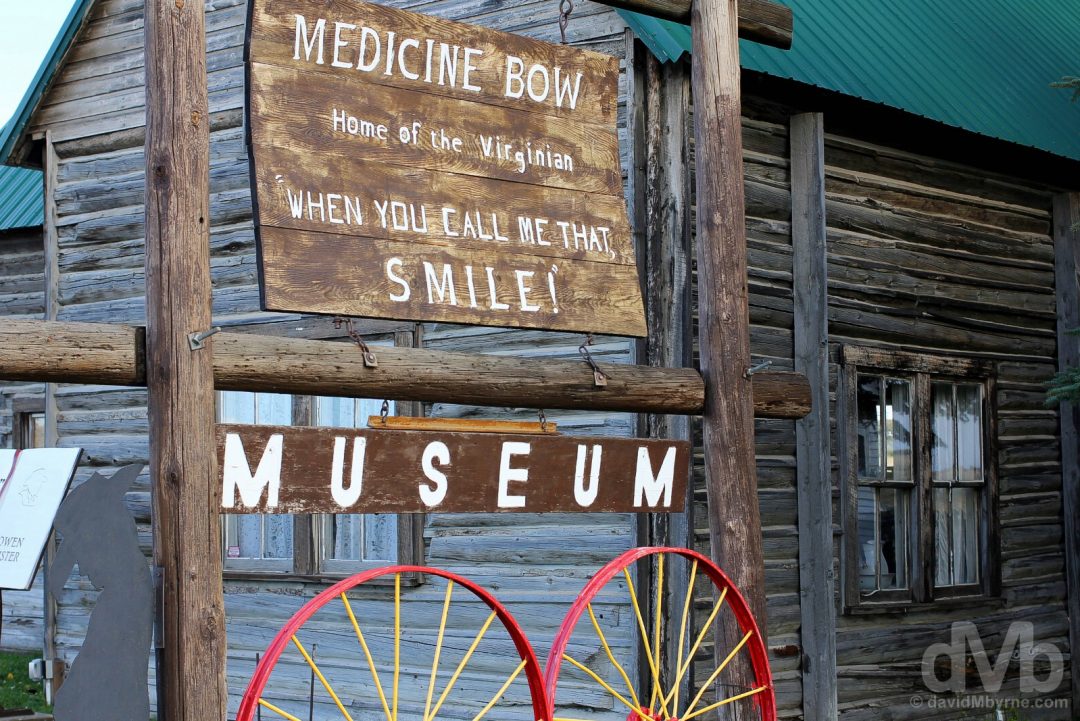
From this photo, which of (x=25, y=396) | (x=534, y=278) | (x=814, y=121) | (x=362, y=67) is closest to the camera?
(x=362, y=67)

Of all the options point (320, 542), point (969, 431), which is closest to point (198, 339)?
point (320, 542)

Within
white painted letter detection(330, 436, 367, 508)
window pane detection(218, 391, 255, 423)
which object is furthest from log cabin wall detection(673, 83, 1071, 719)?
white painted letter detection(330, 436, 367, 508)

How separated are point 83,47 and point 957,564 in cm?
770

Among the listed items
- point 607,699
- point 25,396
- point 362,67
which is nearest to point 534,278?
point 362,67

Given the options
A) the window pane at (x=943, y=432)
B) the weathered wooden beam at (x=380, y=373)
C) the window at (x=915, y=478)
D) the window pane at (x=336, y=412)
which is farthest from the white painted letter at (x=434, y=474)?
the window pane at (x=943, y=432)

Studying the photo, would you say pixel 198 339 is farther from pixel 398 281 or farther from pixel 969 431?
pixel 969 431

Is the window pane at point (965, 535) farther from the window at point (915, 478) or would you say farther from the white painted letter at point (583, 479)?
the white painted letter at point (583, 479)

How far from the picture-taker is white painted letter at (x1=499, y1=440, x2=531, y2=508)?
202 inches

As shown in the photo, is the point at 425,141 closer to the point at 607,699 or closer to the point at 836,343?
the point at 607,699

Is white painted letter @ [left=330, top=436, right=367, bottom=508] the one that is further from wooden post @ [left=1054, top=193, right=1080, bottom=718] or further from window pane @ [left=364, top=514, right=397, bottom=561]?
wooden post @ [left=1054, top=193, right=1080, bottom=718]

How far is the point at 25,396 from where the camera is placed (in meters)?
14.6

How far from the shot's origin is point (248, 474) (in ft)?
14.8

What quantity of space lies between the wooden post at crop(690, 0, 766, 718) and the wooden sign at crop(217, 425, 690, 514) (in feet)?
0.84

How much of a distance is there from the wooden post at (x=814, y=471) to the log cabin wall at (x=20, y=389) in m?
8.51
